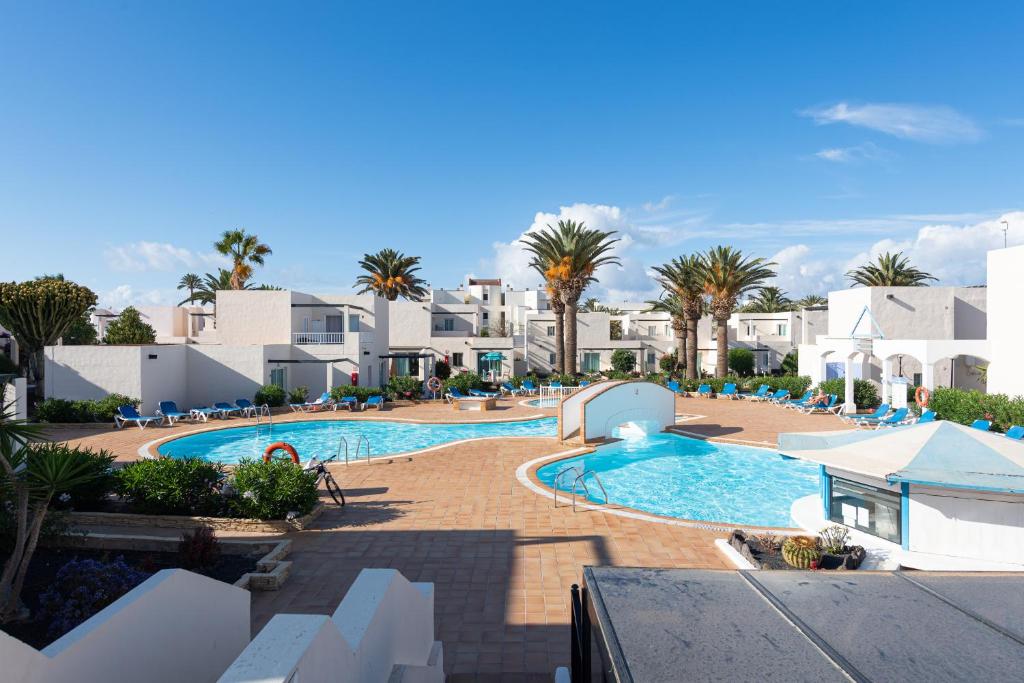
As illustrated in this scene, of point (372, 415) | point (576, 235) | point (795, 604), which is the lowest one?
point (372, 415)

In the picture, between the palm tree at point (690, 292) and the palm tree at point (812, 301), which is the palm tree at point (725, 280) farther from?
the palm tree at point (812, 301)

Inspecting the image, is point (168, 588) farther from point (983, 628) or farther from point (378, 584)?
point (983, 628)

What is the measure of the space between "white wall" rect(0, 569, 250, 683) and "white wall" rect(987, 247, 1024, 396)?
26639mm

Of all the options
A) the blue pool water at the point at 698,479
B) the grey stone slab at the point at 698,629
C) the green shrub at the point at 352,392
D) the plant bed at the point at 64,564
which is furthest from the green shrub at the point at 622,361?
the grey stone slab at the point at 698,629

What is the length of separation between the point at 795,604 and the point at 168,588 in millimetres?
3907

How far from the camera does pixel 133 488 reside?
10.1 m

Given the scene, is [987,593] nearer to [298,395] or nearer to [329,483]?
[329,483]

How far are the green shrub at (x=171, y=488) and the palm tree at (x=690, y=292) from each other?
31005 millimetres

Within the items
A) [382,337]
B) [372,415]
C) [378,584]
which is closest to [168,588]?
[378,584]

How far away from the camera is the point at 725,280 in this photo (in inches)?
1394

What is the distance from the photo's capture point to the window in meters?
8.77

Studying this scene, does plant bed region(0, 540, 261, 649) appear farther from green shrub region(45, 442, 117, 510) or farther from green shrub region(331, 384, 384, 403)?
green shrub region(331, 384, 384, 403)

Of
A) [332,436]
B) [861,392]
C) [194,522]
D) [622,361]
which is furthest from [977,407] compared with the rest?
[194,522]

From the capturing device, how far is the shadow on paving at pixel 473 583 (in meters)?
5.94
